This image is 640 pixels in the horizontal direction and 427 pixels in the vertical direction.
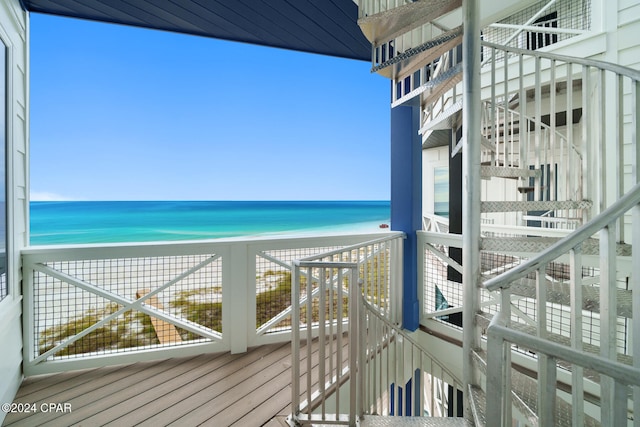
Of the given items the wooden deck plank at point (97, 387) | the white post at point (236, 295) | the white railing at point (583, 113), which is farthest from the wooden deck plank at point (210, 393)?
the white railing at point (583, 113)

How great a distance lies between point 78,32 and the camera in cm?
915

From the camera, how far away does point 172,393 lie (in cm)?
203

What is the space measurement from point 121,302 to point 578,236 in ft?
9.94

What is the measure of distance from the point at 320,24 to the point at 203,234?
12.8 m

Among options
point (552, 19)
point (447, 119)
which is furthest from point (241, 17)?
point (552, 19)

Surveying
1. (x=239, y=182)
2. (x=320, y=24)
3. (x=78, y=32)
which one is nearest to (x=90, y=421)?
(x=320, y=24)

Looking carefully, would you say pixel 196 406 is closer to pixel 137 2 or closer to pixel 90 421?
pixel 90 421

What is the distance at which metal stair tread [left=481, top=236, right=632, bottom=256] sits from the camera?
5.42 ft

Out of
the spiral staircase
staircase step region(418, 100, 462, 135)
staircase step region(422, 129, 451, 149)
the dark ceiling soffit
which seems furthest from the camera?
staircase step region(422, 129, 451, 149)

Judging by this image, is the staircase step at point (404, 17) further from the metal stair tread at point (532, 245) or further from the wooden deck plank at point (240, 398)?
the wooden deck plank at point (240, 398)

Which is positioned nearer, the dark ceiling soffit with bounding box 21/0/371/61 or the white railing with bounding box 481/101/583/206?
the white railing with bounding box 481/101/583/206

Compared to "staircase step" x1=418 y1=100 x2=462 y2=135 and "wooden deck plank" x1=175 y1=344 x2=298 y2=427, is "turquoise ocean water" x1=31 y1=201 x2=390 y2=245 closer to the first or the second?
"staircase step" x1=418 y1=100 x2=462 y2=135

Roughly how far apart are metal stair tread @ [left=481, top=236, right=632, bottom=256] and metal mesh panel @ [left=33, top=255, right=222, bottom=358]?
7.25 feet

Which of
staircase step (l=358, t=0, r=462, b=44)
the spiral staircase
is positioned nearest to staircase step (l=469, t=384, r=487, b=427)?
the spiral staircase
